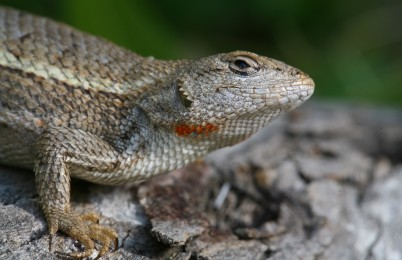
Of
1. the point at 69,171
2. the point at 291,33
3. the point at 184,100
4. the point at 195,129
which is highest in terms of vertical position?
the point at 291,33

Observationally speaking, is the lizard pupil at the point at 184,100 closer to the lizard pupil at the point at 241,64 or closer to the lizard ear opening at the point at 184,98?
the lizard ear opening at the point at 184,98

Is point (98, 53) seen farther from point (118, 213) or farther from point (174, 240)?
Answer: point (174, 240)

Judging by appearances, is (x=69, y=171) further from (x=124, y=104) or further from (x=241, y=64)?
(x=241, y=64)

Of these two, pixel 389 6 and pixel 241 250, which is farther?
pixel 389 6

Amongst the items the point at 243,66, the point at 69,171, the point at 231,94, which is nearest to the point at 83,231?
the point at 69,171

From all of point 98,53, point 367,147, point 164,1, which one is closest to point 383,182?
point 367,147

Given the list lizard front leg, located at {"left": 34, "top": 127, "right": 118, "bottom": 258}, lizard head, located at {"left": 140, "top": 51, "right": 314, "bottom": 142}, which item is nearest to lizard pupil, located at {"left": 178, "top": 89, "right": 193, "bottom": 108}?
lizard head, located at {"left": 140, "top": 51, "right": 314, "bottom": 142}
